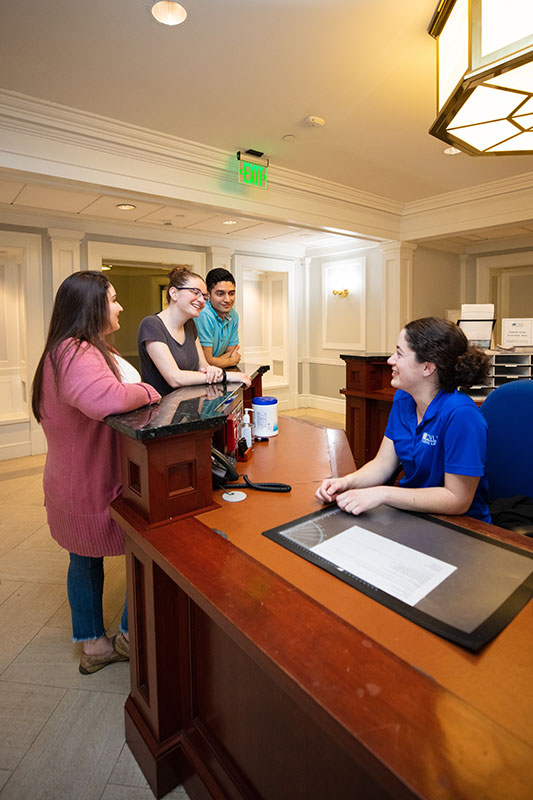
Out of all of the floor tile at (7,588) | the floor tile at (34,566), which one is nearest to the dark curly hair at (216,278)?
the floor tile at (34,566)

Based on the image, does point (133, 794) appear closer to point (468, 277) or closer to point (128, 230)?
point (128, 230)

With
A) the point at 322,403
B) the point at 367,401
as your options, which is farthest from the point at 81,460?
the point at 322,403

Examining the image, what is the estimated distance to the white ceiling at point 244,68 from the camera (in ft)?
8.52

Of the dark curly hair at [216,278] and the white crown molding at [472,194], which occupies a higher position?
the white crown molding at [472,194]

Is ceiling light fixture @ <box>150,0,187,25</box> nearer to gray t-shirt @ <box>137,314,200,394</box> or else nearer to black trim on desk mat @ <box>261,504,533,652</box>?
gray t-shirt @ <box>137,314,200,394</box>

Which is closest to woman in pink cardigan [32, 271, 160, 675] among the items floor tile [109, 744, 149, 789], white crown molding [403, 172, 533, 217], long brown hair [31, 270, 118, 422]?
long brown hair [31, 270, 118, 422]

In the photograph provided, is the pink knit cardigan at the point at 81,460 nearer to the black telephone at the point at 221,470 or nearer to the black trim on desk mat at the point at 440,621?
the black telephone at the point at 221,470

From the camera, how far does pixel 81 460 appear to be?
1.62m

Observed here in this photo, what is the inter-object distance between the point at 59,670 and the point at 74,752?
0.47m

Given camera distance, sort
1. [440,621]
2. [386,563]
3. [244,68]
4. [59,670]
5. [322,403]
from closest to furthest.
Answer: [440,621]
[386,563]
[59,670]
[244,68]
[322,403]

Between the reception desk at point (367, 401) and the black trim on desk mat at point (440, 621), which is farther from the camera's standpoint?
the reception desk at point (367, 401)

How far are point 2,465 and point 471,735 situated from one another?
5.59 m

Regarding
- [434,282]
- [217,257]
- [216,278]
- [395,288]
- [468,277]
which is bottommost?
[216,278]

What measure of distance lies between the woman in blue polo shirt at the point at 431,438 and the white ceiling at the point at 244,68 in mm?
2235
